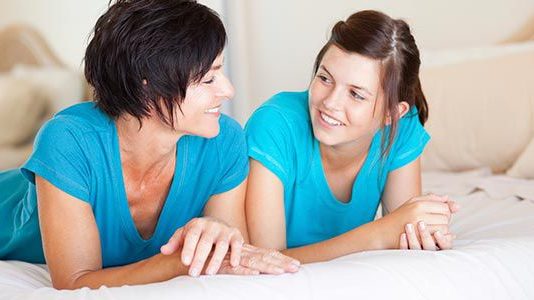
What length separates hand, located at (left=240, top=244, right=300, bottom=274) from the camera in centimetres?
121

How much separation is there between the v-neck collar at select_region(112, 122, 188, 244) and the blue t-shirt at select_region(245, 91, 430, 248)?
0.48ft

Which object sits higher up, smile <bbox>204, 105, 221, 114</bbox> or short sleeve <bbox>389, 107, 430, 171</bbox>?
smile <bbox>204, 105, 221, 114</bbox>

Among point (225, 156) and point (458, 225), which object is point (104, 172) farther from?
point (458, 225)

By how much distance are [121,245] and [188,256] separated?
0.99 ft

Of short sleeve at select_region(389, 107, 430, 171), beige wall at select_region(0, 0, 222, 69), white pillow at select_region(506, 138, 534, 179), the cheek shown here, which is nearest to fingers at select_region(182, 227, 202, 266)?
the cheek

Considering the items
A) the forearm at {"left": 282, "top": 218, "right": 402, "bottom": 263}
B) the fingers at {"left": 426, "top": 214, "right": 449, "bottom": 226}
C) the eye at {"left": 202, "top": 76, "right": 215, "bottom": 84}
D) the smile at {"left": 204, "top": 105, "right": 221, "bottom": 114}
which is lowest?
the forearm at {"left": 282, "top": 218, "right": 402, "bottom": 263}

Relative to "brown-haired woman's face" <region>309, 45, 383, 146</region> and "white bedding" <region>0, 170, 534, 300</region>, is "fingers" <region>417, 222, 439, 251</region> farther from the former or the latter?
"brown-haired woman's face" <region>309, 45, 383, 146</region>

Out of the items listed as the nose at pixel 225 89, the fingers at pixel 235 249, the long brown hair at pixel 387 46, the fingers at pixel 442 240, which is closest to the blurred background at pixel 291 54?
the long brown hair at pixel 387 46

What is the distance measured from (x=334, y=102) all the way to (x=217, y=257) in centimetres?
46

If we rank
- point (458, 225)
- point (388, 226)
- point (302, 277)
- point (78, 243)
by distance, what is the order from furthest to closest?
point (458, 225) < point (388, 226) < point (78, 243) < point (302, 277)

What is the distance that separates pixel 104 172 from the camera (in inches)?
56.0

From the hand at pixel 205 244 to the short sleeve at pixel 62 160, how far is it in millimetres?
196

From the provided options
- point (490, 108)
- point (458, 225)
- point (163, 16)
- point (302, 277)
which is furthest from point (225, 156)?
point (490, 108)

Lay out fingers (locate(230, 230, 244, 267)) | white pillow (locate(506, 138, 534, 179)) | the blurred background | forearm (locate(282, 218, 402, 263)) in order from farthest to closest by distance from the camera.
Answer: the blurred background → white pillow (locate(506, 138, 534, 179)) → forearm (locate(282, 218, 402, 263)) → fingers (locate(230, 230, 244, 267))
